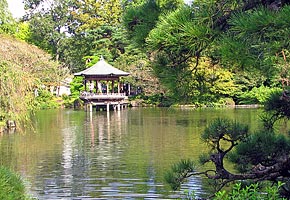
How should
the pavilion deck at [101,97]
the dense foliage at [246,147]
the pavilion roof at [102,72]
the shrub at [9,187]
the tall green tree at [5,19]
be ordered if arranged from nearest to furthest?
the dense foliage at [246,147]
the shrub at [9,187]
the tall green tree at [5,19]
the pavilion deck at [101,97]
the pavilion roof at [102,72]

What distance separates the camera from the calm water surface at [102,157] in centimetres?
624

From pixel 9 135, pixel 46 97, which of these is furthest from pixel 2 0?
pixel 9 135

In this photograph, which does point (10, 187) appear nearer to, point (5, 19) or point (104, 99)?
point (5, 19)

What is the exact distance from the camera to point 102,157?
8.71m

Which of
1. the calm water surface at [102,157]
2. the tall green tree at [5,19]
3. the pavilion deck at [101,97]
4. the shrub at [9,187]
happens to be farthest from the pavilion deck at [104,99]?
the shrub at [9,187]

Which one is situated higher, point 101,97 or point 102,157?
point 101,97

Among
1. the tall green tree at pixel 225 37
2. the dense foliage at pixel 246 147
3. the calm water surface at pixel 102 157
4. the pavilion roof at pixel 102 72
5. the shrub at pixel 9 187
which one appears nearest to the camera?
the tall green tree at pixel 225 37

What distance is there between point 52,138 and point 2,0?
1013 cm

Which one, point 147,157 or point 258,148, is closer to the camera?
point 258,148

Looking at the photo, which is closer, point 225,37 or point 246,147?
point 225,37

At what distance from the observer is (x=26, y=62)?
17.2m

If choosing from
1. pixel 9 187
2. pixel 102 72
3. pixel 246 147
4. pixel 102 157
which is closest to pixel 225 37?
pixel 246 147

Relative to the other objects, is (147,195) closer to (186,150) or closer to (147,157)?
(147,157)

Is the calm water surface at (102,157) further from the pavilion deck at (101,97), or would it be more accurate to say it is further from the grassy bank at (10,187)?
the pavilion deck at (101,97)
